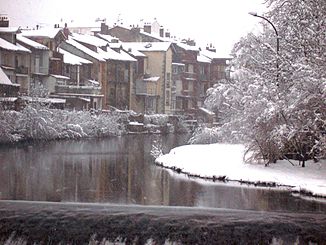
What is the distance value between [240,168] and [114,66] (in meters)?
3.16

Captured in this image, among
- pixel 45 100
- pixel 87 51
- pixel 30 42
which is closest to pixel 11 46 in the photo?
pixel 30 42

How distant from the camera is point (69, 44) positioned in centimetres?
1080

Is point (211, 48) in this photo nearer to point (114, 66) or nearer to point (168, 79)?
point (168, 79)

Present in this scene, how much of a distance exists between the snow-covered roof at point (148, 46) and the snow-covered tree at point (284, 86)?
47.7 inches

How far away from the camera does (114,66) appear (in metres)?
10.4

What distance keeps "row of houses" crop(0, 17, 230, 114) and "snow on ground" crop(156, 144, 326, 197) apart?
73cm

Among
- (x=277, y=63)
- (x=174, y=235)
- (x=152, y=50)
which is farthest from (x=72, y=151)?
(x=174, y=235)

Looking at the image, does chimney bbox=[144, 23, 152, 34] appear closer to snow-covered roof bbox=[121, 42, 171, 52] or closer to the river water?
snow-covered roof bbox=[121, 42, 171, 52]

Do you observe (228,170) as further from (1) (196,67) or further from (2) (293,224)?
(2) (293,224)

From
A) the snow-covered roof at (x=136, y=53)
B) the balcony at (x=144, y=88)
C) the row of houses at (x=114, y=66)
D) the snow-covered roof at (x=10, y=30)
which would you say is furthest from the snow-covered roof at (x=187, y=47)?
the snow-covered roof at (x=10, y=30)

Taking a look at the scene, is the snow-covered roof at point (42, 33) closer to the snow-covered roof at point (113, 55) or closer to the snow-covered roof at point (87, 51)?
the snow-covered roof at point (87, 51)

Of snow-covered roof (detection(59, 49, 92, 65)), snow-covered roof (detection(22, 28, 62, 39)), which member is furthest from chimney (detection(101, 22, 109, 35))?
snow-covered roof (detection(22, 28, 62, 39))

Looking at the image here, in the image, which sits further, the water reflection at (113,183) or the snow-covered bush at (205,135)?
the snow-covered bush at (205,135)

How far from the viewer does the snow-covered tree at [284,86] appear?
24.7 ft
